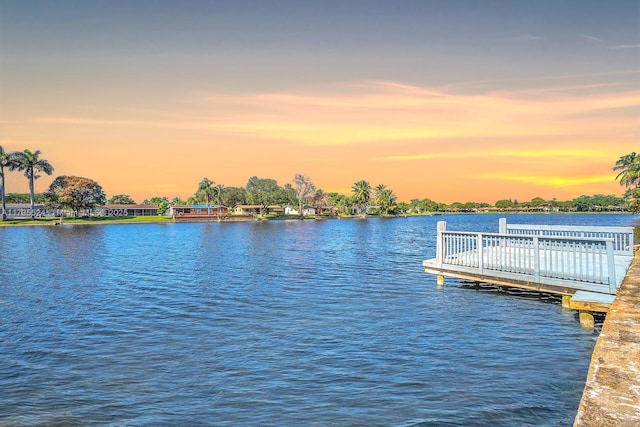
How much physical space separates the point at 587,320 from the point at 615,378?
25.3 ft

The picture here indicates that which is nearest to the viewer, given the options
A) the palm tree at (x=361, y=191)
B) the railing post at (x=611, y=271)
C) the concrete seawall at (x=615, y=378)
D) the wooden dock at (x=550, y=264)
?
the concrete seawall at (x=615, y=378)

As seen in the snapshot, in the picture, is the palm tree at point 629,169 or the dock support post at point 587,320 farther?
the palm tree at point 629,169

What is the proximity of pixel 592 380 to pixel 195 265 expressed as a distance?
28.6 metres

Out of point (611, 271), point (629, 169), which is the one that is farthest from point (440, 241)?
point (629, 169)

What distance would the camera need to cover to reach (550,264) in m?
14.8

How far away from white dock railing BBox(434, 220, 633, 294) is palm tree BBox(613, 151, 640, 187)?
5390 centimetres

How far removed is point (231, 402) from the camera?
26.5 feet

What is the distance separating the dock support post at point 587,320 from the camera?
12043mm

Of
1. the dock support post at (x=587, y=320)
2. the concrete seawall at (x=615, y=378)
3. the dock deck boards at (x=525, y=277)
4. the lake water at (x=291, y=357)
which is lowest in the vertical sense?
the lake water at (x=291, y=357)

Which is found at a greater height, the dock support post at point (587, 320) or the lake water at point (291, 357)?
the dock support post at point (587, 320)

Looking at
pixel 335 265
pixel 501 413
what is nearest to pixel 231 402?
pixel 501 413

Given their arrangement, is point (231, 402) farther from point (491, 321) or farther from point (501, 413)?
point (491, 321)

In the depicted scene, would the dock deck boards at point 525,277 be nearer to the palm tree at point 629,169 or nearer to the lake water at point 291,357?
the lake water at point 291,357

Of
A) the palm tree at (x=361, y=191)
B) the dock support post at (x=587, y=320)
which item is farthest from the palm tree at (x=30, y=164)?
the dock support post at (x=587, y=320)
